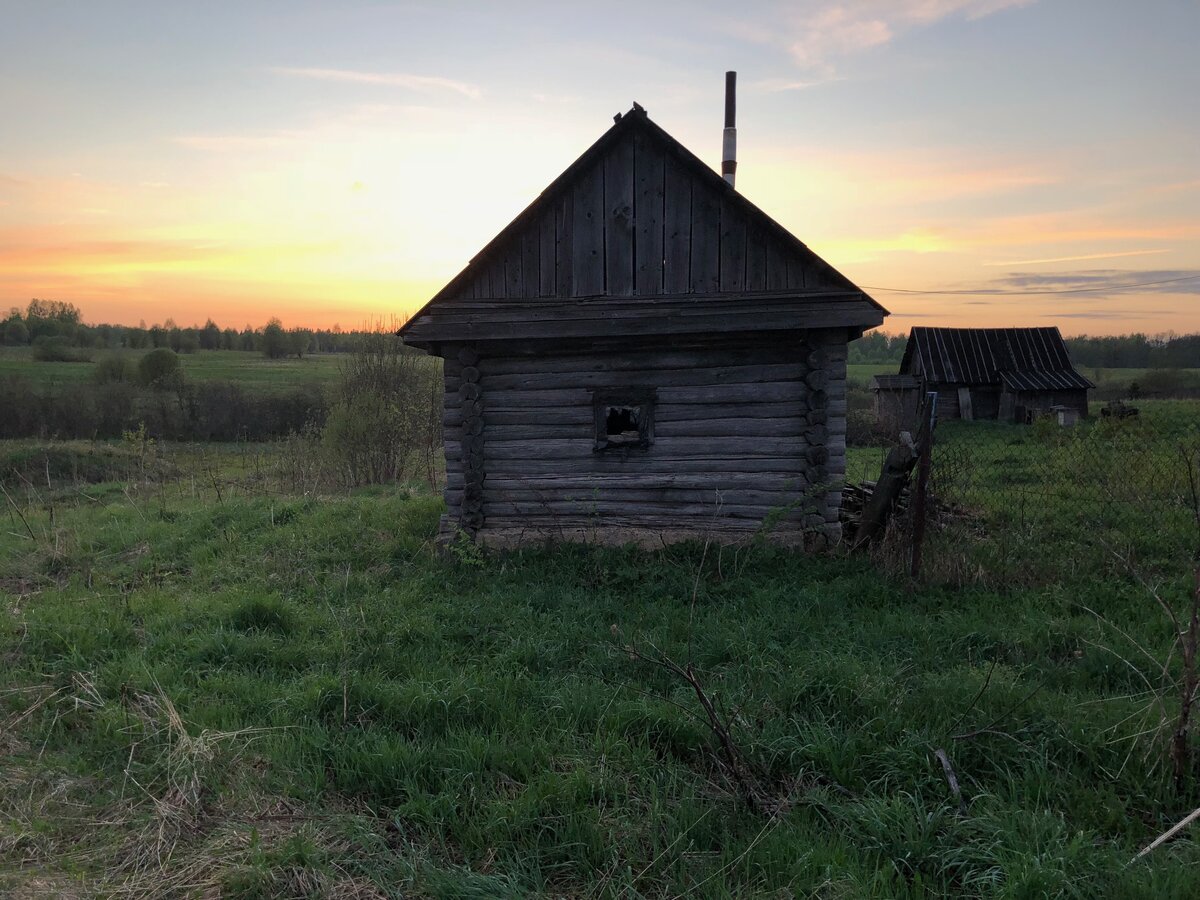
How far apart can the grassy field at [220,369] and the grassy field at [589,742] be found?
103ft

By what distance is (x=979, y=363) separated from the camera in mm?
30844

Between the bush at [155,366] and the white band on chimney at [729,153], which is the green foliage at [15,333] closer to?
the bush at [155,366]

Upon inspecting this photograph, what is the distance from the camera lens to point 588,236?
8.42m

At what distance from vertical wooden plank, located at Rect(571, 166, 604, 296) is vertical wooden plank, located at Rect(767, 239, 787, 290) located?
2.01 metres

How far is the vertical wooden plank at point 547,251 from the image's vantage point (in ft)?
27.7

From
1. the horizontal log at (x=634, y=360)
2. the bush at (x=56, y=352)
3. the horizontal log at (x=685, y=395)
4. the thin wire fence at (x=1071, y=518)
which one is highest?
the bush at (x=56, y=352)

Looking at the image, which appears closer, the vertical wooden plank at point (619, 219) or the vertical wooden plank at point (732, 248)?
the vertical wooden plank at point (732, 248)

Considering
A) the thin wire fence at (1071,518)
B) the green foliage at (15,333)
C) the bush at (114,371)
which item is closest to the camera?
the thin wire fence at (1071,518)

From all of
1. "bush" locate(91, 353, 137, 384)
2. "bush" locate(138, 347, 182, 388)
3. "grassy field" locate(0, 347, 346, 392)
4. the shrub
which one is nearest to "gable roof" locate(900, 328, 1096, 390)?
"grassy field" locate(0, 347, 346, 392)

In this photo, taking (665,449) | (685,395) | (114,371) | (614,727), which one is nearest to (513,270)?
(685,395)

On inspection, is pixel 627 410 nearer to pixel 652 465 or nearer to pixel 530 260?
pixel 652 465

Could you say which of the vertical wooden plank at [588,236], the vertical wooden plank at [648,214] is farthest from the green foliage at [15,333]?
the vertical wooden plank at [648,214]

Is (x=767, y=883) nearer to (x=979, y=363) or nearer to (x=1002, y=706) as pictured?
(x=1002, y=706)

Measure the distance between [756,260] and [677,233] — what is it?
1.00m
